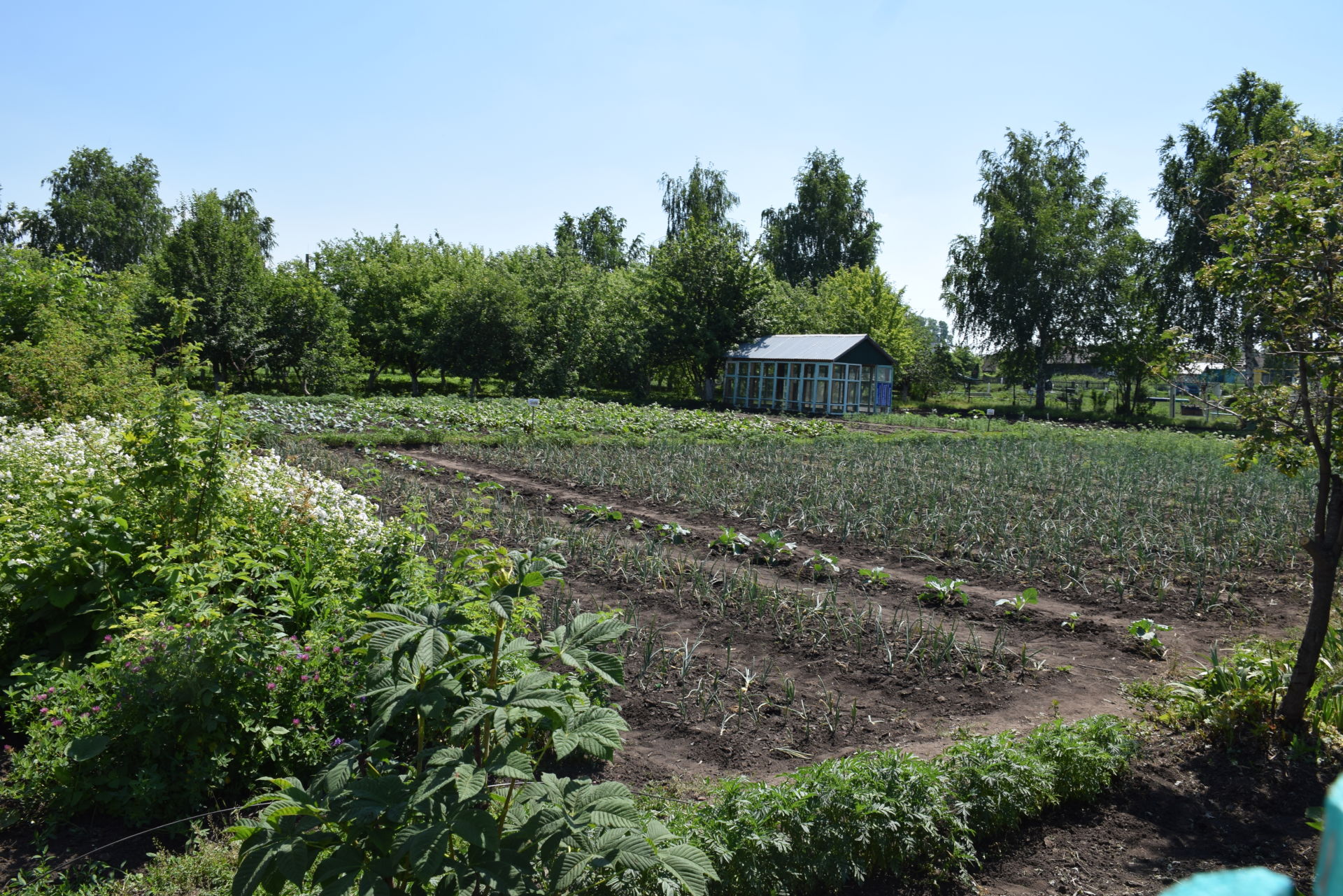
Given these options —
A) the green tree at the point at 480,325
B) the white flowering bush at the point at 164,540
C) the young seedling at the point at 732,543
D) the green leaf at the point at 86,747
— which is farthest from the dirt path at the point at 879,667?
the green tree at the point at 480,325

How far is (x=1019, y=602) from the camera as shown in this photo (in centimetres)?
646

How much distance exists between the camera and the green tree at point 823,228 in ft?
165

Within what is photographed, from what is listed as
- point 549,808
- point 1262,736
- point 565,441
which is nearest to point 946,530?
point 1262,736

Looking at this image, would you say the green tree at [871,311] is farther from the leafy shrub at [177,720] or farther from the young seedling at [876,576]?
the leafy shrub at [177,720]

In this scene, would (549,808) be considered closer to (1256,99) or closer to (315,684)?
(315,684)

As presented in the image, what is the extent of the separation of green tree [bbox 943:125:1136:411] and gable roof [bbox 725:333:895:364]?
33.0 feet

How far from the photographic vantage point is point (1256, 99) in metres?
32.6

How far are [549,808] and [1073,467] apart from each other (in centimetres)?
1428

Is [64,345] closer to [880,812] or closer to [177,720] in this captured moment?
[177,720]

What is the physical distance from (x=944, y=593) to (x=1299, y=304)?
3307 mm

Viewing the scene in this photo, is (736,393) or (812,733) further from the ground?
(736,393)

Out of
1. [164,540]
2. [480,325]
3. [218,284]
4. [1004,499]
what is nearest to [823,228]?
[480,325]

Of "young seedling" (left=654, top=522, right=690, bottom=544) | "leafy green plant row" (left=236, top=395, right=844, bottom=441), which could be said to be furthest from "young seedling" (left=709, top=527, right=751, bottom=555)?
"leafy green plant row" (left=236, top=395, right=844, bottom=441)

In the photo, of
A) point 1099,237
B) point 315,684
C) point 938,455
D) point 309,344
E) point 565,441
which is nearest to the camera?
point 315,684
